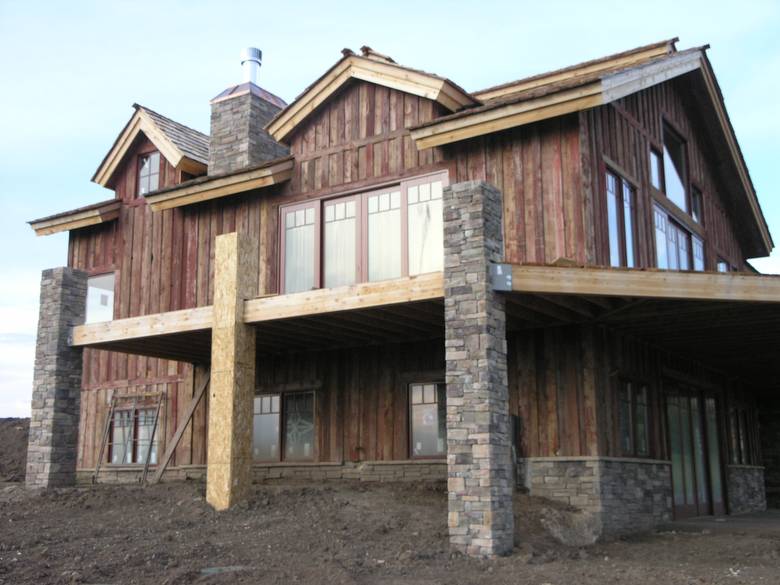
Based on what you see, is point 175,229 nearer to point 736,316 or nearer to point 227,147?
point 227,147

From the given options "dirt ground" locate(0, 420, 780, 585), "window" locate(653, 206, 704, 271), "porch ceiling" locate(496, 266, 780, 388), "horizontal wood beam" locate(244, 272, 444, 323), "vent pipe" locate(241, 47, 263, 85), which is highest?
"vent pipe" locate(241, 47, 263, 85)

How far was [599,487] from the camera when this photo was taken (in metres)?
13.4

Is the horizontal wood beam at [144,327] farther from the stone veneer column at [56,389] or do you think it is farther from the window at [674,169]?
the window at [674,169]

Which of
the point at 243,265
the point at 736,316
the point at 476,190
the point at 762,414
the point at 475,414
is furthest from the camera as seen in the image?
the point at 762,414

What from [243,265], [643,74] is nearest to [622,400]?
[643,74]

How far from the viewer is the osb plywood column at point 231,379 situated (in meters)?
13.6

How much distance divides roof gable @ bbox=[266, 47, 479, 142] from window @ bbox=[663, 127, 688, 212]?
500 cm

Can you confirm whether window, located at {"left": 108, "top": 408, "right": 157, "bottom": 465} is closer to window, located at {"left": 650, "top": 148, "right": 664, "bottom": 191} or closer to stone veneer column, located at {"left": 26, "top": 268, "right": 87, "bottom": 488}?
stone veneer column, located at {"left": 26, "top": 268, "right": 87, "bottom": 488}

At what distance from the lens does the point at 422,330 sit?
15.2 meters

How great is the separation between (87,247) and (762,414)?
19.7 meters

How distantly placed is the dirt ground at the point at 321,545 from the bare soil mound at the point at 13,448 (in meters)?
13.6

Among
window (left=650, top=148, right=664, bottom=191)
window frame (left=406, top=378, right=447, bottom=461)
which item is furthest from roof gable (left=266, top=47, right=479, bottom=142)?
window frame (left=406, top=378, right=447, bottom=461)

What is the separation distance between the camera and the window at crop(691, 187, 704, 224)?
20.5 metres

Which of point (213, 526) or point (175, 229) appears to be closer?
point (213, 526)
